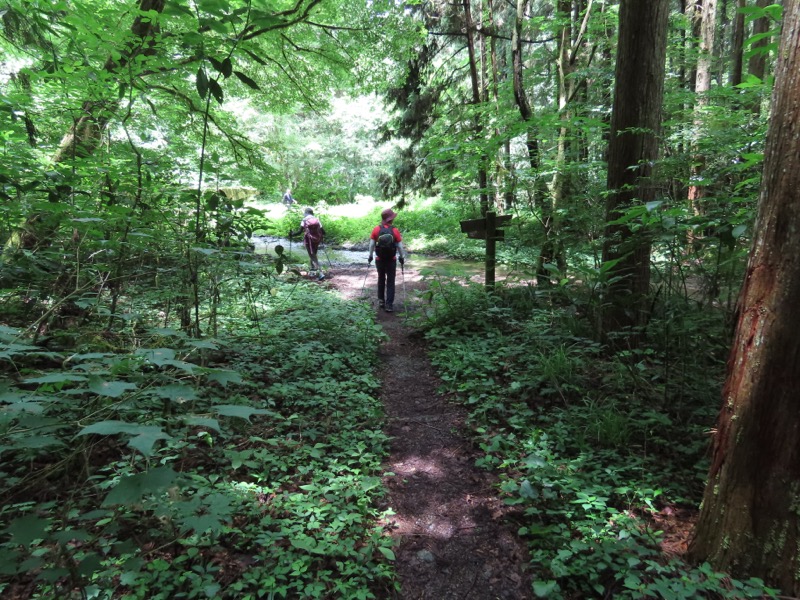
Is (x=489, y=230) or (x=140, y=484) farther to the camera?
(x=489, y=230)

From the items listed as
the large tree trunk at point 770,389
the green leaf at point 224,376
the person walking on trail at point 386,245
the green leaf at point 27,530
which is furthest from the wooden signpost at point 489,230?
the green leaf at point 27,530

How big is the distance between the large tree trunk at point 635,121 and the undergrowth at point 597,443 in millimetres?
613

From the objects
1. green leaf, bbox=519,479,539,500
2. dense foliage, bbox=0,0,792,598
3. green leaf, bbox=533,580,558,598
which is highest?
dense foliage, bbox=0,0,792,598

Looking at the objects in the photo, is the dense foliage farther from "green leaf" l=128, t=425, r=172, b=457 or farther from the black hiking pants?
the black hiking pants

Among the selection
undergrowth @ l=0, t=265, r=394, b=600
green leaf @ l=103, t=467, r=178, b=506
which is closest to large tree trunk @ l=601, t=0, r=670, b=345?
undergrowth @ l=0, t=265, r=394, b=600

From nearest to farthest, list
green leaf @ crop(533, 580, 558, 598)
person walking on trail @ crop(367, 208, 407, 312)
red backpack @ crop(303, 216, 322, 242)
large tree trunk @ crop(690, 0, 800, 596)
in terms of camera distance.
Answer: large tree trunk @ crop(690, 0, 800, 596)
green leaf @ crop(533, 580, 558, 598)
person walking on trail @ crop(367, 208, 407, 312)
red backpack @ crop(303, 216, 322, 242)

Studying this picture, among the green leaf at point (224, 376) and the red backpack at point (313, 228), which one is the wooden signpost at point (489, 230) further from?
the green leaf at point (224, 376)

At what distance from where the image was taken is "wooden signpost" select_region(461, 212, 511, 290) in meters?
6.94

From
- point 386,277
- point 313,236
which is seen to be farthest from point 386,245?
point 313,236

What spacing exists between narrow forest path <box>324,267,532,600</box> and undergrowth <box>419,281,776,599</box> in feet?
0.48

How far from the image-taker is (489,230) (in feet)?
22.8

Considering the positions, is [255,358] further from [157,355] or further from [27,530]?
[27,530]

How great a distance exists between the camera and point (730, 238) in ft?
8.84

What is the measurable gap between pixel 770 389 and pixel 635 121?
138 inches
